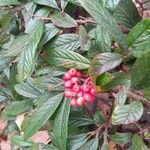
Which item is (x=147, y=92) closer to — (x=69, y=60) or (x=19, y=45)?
(x=69, y=60)

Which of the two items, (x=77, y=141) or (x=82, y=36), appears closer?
(x=82, y=36)

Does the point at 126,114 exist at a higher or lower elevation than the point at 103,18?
lower

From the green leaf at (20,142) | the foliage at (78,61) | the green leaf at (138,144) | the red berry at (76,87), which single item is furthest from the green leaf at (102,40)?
the green leaf at (20,142)

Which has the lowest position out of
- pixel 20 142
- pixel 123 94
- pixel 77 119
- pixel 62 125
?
pixel 20 142

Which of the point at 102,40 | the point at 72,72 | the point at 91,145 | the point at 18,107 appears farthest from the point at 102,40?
the point at 18,107

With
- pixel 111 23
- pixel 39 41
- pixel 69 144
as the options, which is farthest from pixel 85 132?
pixel 111 23

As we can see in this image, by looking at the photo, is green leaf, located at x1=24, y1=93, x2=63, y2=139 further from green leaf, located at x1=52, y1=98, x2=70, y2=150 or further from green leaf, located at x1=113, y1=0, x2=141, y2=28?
green leaf, located at x1=113, y1=0, x2=141, y2=28

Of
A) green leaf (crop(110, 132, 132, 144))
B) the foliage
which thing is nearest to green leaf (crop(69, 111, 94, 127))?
the foliage

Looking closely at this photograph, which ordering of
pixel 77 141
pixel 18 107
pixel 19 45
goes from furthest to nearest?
pixel 18 107, pixel 77 141, pixel 19 45
